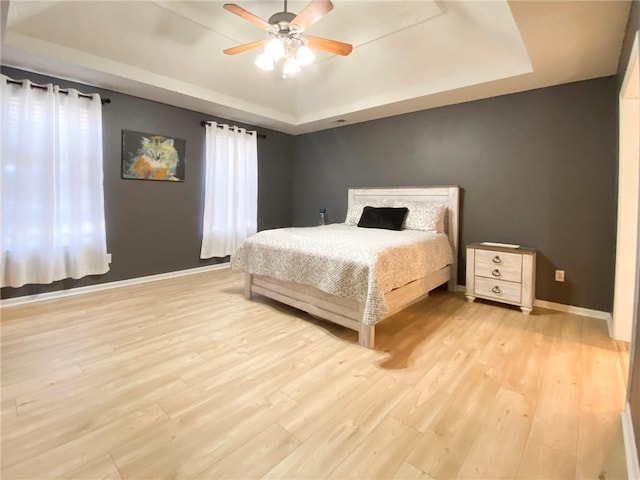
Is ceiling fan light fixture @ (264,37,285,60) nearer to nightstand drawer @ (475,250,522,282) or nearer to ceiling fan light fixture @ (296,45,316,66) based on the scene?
ceiling fan light fixture @ (296,45,316,66)

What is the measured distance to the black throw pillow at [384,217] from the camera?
3611mm

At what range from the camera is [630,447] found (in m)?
1.29

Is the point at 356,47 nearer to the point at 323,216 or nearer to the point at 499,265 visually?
the point at 323,216

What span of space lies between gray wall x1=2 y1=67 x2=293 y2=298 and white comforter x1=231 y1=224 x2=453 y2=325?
57.0 inches

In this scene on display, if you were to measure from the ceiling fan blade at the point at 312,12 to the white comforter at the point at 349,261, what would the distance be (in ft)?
5.30

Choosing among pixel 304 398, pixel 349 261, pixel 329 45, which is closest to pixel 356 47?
pixel 329 45

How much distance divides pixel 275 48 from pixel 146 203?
2.60 meters

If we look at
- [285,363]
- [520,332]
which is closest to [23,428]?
[285,363]

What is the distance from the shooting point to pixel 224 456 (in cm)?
129

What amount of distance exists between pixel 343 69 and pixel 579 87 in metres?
2.37

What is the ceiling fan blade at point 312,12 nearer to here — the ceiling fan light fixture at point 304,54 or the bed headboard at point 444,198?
the ceiling fan light fixture at point 304,54

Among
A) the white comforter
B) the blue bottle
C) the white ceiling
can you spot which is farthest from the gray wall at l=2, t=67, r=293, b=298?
the blue bottle

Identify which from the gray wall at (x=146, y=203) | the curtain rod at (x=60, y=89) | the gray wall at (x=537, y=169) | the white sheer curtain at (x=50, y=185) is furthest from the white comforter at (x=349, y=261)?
the curtain rod at (x=60, y=89)

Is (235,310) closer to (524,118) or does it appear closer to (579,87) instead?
(524,118)
